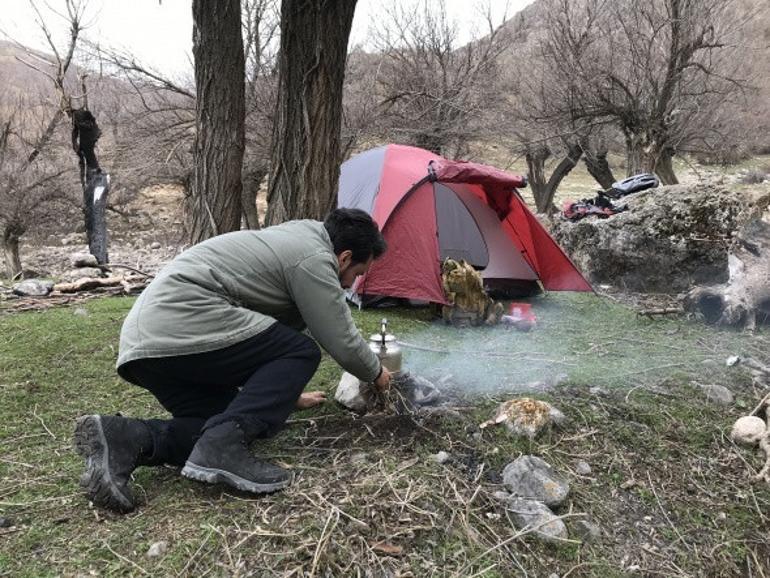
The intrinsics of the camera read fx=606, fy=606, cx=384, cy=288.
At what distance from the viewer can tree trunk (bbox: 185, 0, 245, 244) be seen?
4.80m

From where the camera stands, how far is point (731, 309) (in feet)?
16.3

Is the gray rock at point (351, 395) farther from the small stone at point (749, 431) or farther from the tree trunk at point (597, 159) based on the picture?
the tree trunk at point (597, 159)

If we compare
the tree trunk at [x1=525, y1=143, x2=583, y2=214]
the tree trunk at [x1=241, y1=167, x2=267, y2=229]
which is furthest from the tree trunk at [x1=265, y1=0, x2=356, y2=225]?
the tree trunk at [x1=525, y1=143, x2=583, y2=214]

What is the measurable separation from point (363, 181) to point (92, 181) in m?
6.06

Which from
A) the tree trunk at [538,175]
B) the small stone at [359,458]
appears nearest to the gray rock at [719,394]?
the small stone at [359,458]

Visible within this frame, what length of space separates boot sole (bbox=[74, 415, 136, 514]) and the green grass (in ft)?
0.22

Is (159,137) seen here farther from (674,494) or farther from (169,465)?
(674,494)

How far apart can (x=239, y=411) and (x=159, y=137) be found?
10.6m

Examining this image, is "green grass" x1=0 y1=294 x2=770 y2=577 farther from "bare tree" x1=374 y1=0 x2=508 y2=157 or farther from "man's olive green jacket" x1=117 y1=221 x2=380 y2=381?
"bare tree" x1=374 y1=0 x2=508 y2=157

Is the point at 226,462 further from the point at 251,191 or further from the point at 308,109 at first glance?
the point at 251,191

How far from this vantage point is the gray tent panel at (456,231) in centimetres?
605

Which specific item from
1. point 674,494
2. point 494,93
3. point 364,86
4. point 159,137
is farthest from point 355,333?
point 494,93

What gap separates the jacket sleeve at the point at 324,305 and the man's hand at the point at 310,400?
0.71 m

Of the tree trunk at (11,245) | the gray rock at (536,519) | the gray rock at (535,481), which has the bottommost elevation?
the tree trunk at (11,245)
